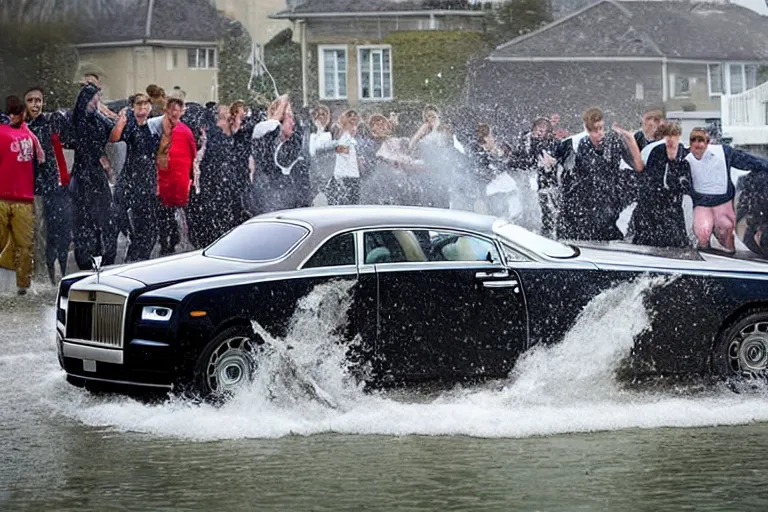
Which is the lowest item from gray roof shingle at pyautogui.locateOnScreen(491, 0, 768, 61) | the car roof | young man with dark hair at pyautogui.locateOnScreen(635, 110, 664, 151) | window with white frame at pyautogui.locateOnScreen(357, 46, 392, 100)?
the car roof

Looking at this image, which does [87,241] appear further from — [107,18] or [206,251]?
[206,251]

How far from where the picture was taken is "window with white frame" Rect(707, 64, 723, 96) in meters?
24.2

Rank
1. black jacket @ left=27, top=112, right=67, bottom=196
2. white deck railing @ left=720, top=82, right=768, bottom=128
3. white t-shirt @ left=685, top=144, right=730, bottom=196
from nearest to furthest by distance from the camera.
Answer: white t-shirt @ left=685, top=144, right=730, bottom=196 < black jacket @ left=27, top=112, right=67, bottom=196 < white deck railing @ left=720, top=82, right=768, bottom=128

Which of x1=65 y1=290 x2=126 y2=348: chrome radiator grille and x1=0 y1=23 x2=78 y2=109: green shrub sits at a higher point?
x1=0 y1=23 x2=78 y2=109: green shrub

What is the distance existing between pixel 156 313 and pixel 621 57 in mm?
15018

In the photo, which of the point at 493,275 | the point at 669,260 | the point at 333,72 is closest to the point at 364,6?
the point at 333,72

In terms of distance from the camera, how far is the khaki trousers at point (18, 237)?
20062 millimetres

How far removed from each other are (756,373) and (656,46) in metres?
14.0

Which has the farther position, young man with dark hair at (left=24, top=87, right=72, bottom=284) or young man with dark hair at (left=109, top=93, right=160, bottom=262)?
young man with dark hair at (left=109, top=93, right=160, bottom=262)

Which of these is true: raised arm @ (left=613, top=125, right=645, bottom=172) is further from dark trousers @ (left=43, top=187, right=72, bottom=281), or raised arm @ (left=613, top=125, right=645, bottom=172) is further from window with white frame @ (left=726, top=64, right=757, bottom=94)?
dark trousers @ (left=43, top=187, right=72, bottom=281)

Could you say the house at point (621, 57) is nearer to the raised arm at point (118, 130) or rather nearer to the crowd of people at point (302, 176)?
the crowd of people at point (302, 176)

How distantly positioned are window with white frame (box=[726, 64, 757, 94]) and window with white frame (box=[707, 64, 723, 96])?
0.11 m

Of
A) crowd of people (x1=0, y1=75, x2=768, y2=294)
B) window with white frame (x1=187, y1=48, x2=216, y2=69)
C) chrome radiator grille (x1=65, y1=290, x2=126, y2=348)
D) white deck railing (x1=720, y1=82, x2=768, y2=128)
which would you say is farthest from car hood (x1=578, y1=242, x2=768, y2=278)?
window with white frame (x1=187, y1=48, x2=216, y2=69)

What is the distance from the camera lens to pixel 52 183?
2081 cm
